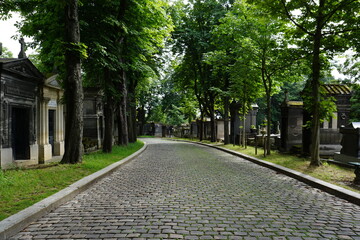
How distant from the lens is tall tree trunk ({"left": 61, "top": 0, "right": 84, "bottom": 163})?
10242mm

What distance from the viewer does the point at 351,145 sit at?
10547 millimetres

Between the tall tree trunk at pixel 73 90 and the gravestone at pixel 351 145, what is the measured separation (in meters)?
9.70

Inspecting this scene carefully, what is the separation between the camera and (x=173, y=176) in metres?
8.88

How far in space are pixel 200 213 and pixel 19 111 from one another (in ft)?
38.2

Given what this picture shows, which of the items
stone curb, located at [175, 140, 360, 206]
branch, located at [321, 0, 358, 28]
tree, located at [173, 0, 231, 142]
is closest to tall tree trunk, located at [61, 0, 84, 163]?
stone curb, located at [175, 140, 360, 206]

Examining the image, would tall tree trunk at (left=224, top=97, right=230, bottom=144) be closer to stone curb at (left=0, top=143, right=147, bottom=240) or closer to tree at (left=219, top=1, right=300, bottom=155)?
tree at (left=219, top=1, right=300, bottom=155)

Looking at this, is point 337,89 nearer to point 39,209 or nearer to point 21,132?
point 39,209

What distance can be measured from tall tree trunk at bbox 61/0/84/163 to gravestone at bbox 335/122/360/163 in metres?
9.70

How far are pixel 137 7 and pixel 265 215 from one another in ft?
41.7

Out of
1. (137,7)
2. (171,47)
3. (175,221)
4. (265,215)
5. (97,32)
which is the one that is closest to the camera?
(175,221)

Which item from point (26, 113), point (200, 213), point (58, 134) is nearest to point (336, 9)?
point (200, 213)

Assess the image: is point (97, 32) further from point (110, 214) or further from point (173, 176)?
point (110, 214)

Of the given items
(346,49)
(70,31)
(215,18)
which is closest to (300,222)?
(346,49)

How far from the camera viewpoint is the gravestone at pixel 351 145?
33.4ft
